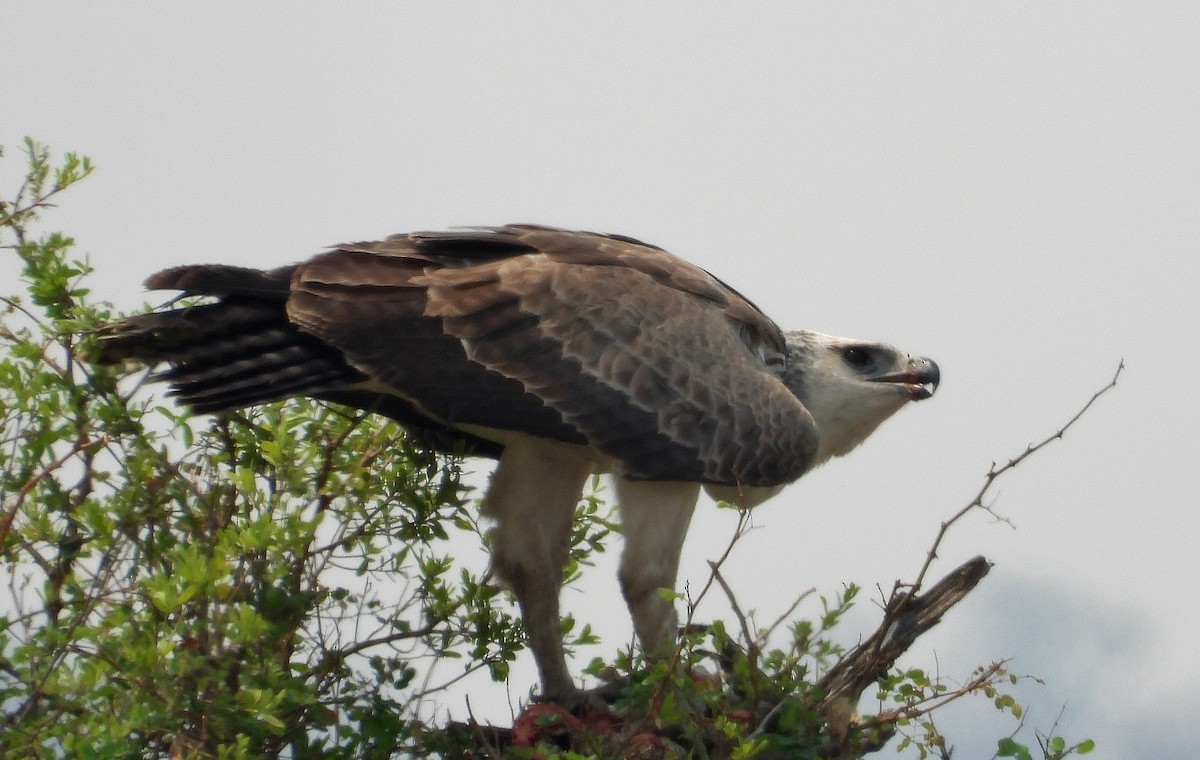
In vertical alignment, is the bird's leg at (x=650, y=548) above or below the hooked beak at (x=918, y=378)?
below

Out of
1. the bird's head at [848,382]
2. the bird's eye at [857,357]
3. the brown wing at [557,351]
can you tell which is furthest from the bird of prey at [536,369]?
the bird's eye at [857,357]

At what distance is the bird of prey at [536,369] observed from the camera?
220 inches

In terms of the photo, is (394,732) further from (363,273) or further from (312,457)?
(363,273)

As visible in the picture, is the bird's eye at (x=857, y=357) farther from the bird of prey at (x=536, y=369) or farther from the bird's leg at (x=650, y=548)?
the bird's leg at (x=650, y=548)

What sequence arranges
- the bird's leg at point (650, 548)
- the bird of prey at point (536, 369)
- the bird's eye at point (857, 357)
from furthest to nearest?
the bird's eye at point (857, 357) < the bird's leg at point (650, 548) < the bird of prey at point (536, 369)

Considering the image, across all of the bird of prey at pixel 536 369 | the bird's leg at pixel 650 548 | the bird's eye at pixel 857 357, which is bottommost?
the bird's leg at pixel 650 548

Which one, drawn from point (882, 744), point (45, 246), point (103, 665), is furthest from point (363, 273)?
point (882, 744)

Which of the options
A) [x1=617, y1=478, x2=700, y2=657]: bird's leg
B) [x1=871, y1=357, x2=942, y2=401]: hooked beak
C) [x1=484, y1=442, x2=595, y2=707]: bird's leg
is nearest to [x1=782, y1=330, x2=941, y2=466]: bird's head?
[x1=871, y1=357, x2=942, y2=401]: hooked beak

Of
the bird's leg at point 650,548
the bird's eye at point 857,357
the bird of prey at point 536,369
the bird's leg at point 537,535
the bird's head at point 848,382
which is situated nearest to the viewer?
the bird of prey at point 536,369

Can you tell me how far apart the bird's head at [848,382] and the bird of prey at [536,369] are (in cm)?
29

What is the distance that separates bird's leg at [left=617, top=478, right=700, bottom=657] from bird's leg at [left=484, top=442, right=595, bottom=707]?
0.98 feet

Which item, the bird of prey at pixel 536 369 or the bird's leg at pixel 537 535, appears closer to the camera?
the bird of prey at pixel 536 369

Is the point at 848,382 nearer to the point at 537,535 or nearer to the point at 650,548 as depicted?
the point at 650,548

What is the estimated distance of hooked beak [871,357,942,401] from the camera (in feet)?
22.0
